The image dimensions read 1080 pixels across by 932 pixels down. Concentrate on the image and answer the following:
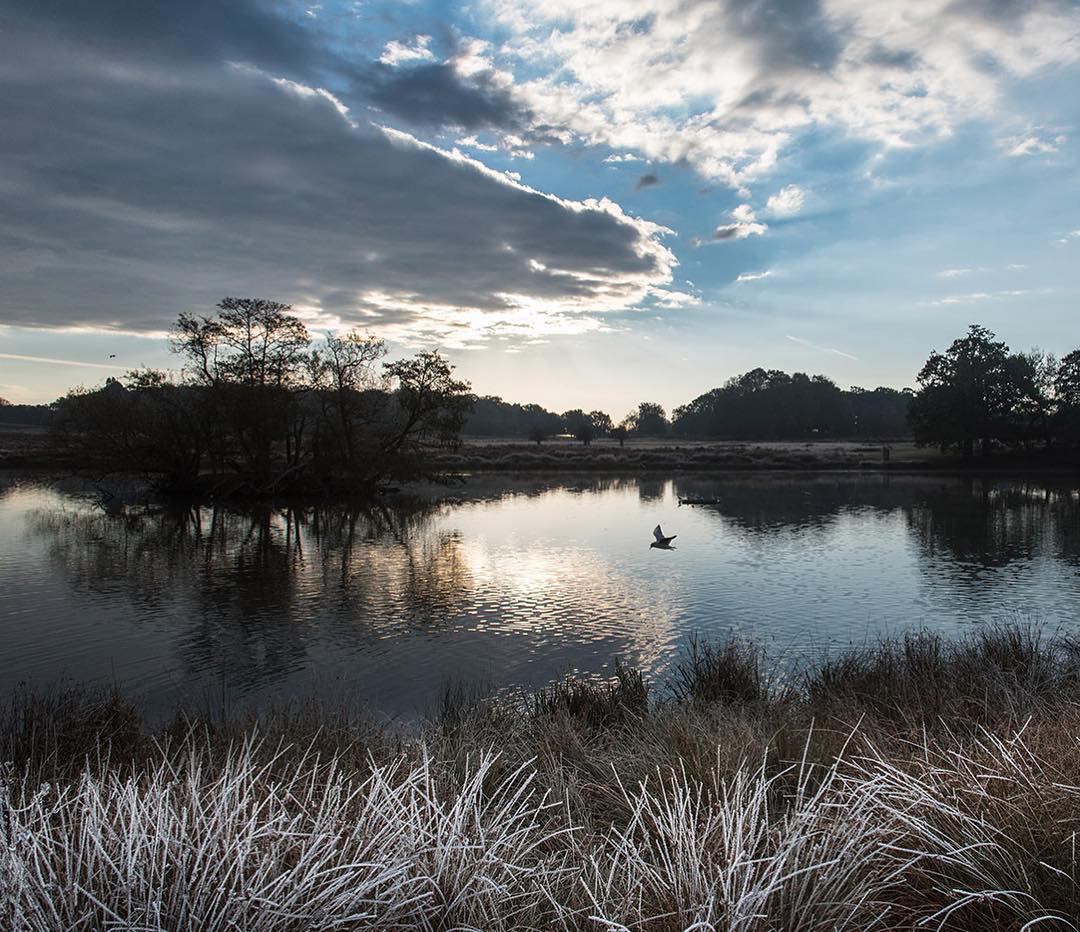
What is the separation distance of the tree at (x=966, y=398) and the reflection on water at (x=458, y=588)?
38.9 m

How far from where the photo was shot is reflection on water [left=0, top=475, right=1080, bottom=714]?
12.7 metres

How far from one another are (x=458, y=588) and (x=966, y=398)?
224 feet

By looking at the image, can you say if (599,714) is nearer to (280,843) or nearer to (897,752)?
(897,752)

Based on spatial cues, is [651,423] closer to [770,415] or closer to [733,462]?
[770,415]

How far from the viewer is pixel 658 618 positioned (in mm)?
15664

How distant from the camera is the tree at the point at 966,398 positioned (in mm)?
72188

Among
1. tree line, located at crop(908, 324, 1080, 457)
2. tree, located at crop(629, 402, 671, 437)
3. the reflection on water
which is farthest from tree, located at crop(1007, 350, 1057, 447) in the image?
tree, located at crop(629, 402, 671, 437)

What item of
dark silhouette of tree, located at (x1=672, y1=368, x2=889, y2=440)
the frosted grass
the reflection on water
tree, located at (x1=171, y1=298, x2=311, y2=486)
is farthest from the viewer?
dark silhouette of tree, located at (x1=672, y1=368, x2=889, y2=440)

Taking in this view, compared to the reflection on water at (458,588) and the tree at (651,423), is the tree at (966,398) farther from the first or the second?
the tree at (651,423)

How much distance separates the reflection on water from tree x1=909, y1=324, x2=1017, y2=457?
38.9 m

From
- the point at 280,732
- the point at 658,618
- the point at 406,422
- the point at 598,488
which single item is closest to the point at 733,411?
the point at 598,488

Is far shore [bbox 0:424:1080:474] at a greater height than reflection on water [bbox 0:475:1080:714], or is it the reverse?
far shore [bbox 0:424:1080:474]

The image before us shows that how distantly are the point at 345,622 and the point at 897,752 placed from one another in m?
11.6

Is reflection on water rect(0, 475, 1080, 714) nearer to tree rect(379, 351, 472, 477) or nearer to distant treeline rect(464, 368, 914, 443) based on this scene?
tree rect(379, 351, 472, 477)
